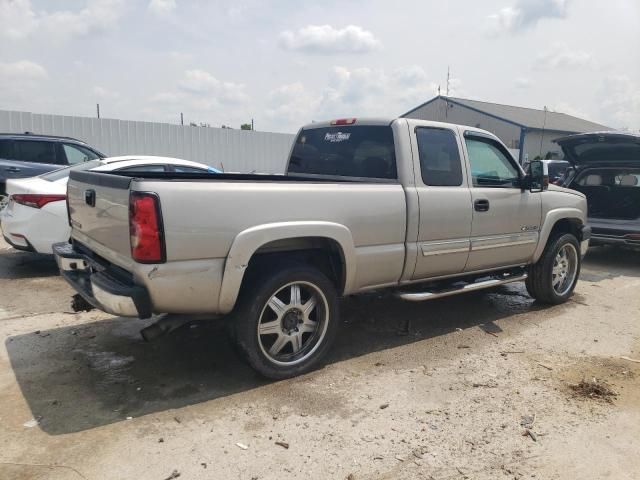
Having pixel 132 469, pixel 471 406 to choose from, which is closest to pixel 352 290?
pixel 471 406

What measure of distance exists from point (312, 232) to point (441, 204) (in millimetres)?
1422

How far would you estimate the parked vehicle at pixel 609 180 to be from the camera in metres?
8.26

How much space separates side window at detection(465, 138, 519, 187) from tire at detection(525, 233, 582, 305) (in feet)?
3.60

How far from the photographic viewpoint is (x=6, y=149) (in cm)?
992

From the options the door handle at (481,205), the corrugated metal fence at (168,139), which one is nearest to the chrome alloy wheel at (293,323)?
the door handle at (481,205)

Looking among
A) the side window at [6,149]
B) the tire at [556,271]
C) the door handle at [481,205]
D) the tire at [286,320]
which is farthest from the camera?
the side window at [6,149]

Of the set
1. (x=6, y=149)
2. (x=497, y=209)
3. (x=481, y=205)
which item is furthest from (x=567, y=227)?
(x=6, y=149)

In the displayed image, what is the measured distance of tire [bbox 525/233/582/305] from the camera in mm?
6016

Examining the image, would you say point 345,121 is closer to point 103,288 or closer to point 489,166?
point 489,166

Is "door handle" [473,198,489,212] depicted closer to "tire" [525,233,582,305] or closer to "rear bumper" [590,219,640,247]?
"tire" [525,233,582,305]

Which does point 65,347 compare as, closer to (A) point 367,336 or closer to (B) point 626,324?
(A) point 367,336

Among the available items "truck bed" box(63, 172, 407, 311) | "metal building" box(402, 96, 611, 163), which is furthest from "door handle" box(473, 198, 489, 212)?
"metal building" box(402, 96, 611, 163)

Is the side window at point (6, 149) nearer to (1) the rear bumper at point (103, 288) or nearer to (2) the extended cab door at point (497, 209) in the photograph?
(1) the rear bumper at point (103, 288)

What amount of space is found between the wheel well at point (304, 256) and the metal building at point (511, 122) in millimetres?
30593
